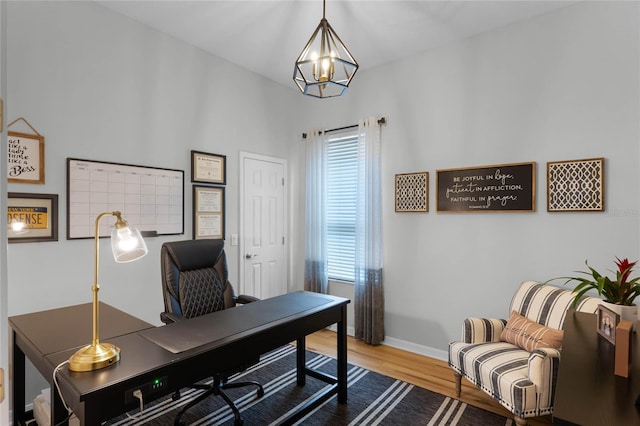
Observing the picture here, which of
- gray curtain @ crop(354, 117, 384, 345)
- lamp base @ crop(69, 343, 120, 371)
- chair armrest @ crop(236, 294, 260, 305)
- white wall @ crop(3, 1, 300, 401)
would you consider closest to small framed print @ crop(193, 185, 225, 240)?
white wall @ crop(3, 1, 300, 401)

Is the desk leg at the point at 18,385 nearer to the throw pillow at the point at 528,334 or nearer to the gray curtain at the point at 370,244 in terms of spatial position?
the gray curtain at the point at 370,244

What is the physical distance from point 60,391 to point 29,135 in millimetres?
1870

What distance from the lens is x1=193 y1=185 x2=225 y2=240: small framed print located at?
11.2 ft

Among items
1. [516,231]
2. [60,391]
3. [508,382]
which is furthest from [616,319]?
[60,391]

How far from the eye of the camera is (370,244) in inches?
148

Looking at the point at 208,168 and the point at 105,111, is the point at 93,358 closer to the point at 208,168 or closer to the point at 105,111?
the point at 105,111

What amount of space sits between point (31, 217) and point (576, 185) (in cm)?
402

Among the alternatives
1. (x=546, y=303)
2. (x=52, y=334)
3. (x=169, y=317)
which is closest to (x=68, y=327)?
(x=52, y=334)

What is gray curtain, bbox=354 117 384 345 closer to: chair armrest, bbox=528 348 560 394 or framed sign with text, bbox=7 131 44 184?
chair armrest, bbox=528 348 560 394

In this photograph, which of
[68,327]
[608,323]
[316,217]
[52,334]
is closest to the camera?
[608,323]

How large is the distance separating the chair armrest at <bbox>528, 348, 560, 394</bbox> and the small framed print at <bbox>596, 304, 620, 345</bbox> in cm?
72

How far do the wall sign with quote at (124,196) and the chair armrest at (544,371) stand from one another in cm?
260

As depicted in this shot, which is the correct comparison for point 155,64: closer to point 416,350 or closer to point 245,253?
point 245,253

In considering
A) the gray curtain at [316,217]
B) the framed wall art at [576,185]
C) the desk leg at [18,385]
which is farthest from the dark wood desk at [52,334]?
the framed wall art at [576,185]
